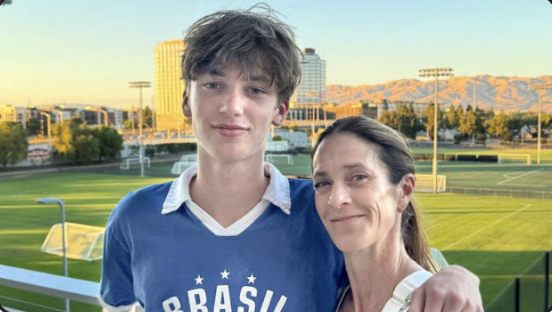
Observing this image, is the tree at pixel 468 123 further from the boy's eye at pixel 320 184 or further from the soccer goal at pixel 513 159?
the boy's eye at pixel 320 184

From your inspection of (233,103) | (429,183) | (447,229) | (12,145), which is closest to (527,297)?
(233,103)

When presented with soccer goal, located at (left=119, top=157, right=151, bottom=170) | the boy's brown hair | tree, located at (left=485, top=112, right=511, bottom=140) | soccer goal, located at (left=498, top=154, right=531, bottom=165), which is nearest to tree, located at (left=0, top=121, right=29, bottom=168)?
soccer goal, located at (left=119, top=157, right=151, bottom=170)

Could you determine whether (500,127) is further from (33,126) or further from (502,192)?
(33,126)

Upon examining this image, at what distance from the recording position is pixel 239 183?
2.59 feet

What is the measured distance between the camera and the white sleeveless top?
2.01 feet

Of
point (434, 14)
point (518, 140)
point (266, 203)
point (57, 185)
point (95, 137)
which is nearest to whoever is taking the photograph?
point (266, 203)

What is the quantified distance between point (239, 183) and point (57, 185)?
20.2 metres

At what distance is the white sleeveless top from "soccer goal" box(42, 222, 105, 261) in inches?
376

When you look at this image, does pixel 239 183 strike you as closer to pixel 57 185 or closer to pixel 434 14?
pixel 57 185

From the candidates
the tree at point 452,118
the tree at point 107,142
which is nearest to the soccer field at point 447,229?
the tree at point 107,142

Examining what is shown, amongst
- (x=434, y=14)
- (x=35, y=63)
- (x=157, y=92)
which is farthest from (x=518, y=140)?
(x=35, y=63)

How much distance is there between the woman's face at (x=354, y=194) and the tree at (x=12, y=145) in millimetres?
26967

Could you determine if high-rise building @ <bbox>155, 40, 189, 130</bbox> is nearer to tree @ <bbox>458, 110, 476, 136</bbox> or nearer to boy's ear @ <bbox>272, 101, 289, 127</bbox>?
tree @ <bbox>458, 110, 476, 136</bbox>

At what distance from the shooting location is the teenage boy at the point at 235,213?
0.73 metres
